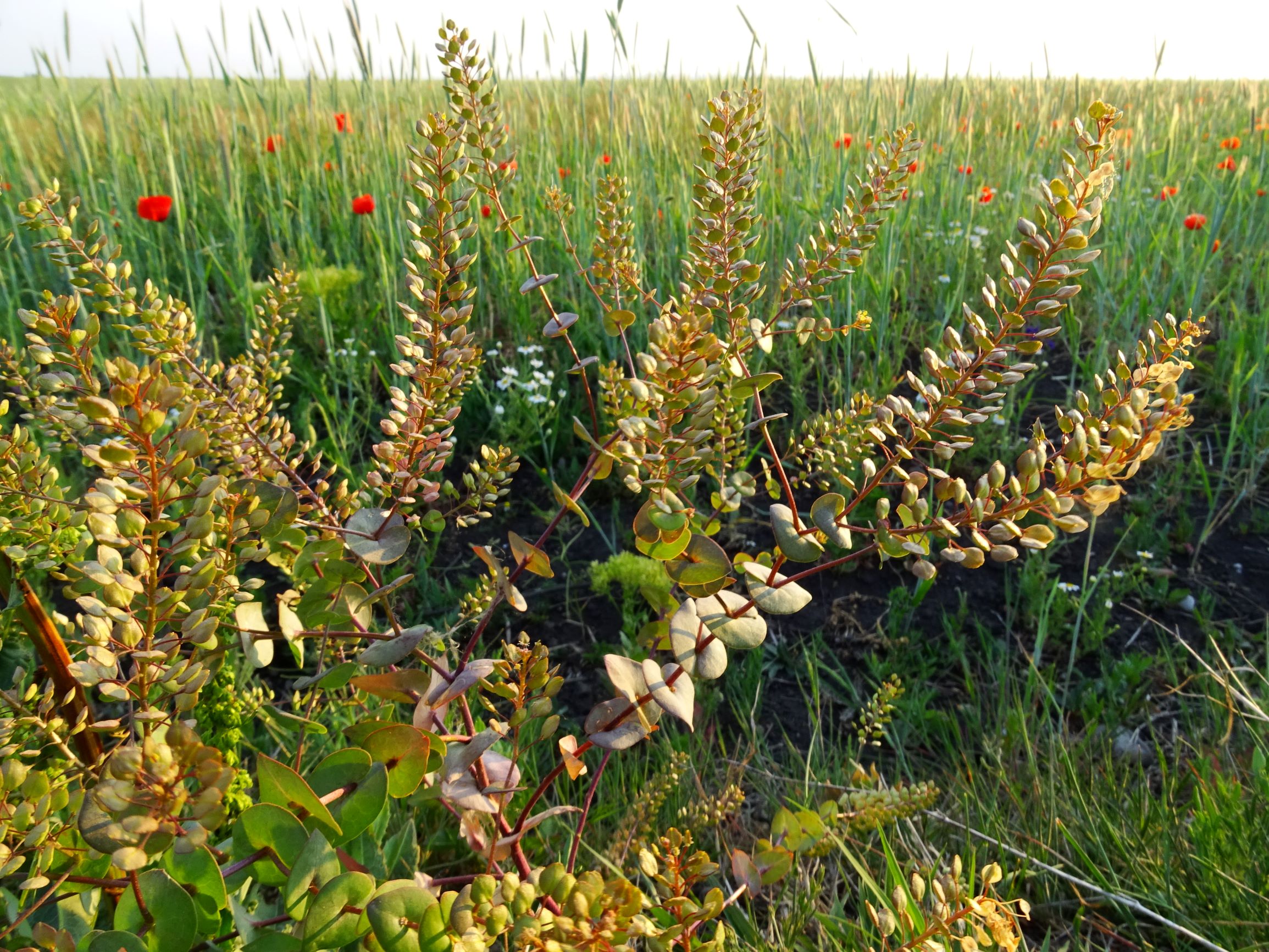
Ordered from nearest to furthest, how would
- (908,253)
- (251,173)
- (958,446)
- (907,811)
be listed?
(958,446)
(907,811)
(908,253)
(251,173)

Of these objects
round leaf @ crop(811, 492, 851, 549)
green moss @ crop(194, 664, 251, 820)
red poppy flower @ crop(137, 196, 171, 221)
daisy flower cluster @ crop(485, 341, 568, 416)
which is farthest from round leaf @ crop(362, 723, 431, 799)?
red poppy flower @ crop(137, 196, 171, 221)

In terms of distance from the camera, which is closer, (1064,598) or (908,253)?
(1064,598)

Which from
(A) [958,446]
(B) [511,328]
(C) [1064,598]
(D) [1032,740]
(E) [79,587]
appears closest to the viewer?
(E) [79,587]

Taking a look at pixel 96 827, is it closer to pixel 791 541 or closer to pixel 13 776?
pixel 13 776

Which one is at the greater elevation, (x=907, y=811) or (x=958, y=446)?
(x=958, y=446)

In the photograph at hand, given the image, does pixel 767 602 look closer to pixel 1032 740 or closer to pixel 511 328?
pixel 1032 740

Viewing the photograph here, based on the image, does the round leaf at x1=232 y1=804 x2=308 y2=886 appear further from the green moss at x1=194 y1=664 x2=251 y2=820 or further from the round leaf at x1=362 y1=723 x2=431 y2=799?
the green moss at x1=194 y1=664 x2=251 y2=820

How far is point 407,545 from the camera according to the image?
0.75 meters

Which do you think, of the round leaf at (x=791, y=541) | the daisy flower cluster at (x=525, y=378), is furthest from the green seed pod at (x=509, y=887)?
the daisy flower cluster at (x=525, y=378)

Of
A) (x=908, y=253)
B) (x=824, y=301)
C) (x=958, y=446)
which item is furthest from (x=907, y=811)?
(x=908, y=253)

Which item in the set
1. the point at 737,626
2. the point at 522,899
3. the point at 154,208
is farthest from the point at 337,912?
the point at 154,208

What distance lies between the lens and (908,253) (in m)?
3.27

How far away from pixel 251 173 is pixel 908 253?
296 cm

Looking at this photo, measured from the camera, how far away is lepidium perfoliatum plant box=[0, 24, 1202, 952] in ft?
1.88
